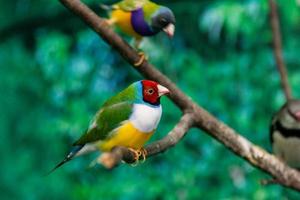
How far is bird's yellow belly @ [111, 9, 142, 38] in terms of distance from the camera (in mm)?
772

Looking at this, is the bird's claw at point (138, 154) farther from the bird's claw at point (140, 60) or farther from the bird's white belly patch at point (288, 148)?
the bird's white belly patch at point (288, 148)

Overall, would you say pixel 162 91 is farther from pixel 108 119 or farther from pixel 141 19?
pixel 141 19

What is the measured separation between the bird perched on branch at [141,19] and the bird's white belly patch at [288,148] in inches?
21.5

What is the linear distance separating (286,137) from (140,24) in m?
0.61

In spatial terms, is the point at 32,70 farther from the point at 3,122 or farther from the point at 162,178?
the point at 162,178

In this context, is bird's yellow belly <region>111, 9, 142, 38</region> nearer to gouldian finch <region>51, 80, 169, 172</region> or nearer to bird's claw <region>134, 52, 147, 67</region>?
bird's claw <region>134, 52, 147, 67</region>

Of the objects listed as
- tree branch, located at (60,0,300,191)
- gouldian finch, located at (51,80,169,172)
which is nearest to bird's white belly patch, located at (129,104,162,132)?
gouldian finch, located at (51,80,169,172)

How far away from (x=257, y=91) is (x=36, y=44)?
67cm

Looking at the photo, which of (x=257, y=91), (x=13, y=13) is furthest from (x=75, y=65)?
(x=257, y=91)

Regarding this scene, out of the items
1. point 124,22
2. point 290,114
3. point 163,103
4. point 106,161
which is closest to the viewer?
point 106,161

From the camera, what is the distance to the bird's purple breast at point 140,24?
0.70 meters

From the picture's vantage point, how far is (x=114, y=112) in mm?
502

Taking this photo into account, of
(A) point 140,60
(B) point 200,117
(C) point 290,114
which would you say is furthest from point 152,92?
(C) point 290,114

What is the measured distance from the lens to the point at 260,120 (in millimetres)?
2041
